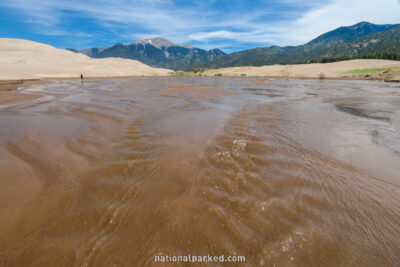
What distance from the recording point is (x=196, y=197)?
2201 millimetres

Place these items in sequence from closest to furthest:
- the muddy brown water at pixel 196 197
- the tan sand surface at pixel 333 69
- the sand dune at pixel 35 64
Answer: the muddy brown water at pixel 196 197 → the sand dune at pixel 35 64 → the tan sand surface at pixel 333 69

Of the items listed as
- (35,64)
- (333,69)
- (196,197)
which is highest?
(35,64)

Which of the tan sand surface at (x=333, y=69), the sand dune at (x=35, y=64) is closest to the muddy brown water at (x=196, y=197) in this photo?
the sand dune at (x=35, y=64)

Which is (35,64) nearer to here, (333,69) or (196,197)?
(196,197)

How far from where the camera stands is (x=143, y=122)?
210 inches

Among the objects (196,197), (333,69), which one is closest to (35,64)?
(196,197)

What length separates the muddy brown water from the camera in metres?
1.59

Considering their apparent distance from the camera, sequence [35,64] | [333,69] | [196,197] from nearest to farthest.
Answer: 1. [196,197]
2. [35,64]
3. [333,69]

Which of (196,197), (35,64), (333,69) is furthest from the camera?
(333,69)

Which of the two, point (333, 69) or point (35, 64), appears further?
point (333, 69)

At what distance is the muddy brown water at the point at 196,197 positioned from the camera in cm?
159

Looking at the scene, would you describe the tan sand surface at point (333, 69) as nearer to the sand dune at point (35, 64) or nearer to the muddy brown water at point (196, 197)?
the muddy brown water at point (196, 197)

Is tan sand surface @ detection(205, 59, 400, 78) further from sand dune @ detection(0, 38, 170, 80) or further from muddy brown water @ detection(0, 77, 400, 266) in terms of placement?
sand dune @ detection(0, 38, 170, 80)

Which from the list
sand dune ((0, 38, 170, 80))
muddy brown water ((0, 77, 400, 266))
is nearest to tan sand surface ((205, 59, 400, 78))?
muddy brown water ((0, 77, 400, 266))
